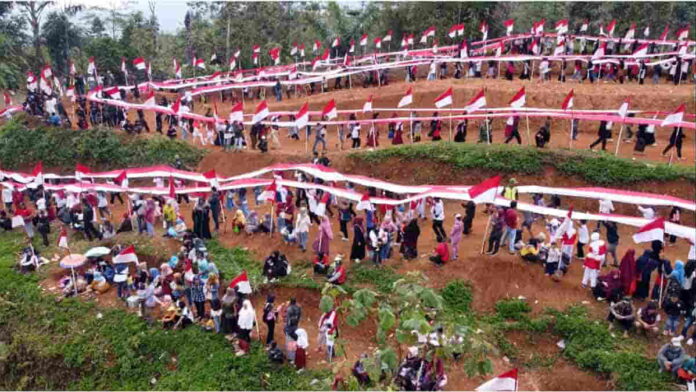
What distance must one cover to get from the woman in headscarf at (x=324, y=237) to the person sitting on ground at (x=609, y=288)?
6594 millimetres

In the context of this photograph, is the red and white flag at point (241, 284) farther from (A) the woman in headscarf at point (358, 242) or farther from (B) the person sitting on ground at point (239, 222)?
(B) the person sitting on ground at point (239, 222)

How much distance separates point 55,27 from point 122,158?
71.9 ft

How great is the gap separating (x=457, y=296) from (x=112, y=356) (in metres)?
8.52

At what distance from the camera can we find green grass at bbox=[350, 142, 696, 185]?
17.4m

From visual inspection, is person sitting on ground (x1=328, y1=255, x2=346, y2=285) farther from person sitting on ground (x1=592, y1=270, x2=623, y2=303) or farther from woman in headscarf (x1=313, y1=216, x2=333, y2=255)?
person sitting on ground (x1=592, y1=270, x2=623, y2=303)

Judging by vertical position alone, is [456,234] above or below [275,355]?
above

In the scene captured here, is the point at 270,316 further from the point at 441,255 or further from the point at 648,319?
the point at 648,319

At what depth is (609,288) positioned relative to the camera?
12.4 metres

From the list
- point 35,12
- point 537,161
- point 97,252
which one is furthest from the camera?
point 35,12

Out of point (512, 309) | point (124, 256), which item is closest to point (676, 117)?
point (512, 309)

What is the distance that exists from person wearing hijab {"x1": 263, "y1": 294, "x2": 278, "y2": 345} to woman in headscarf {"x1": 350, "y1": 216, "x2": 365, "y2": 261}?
2.97 meters

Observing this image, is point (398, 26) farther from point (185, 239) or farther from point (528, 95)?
point (185, 239)

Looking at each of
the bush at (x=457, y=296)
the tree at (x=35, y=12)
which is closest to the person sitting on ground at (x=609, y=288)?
the bush at (x=457, y=296)

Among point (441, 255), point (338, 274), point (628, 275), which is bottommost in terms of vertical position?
point (338, 274)
